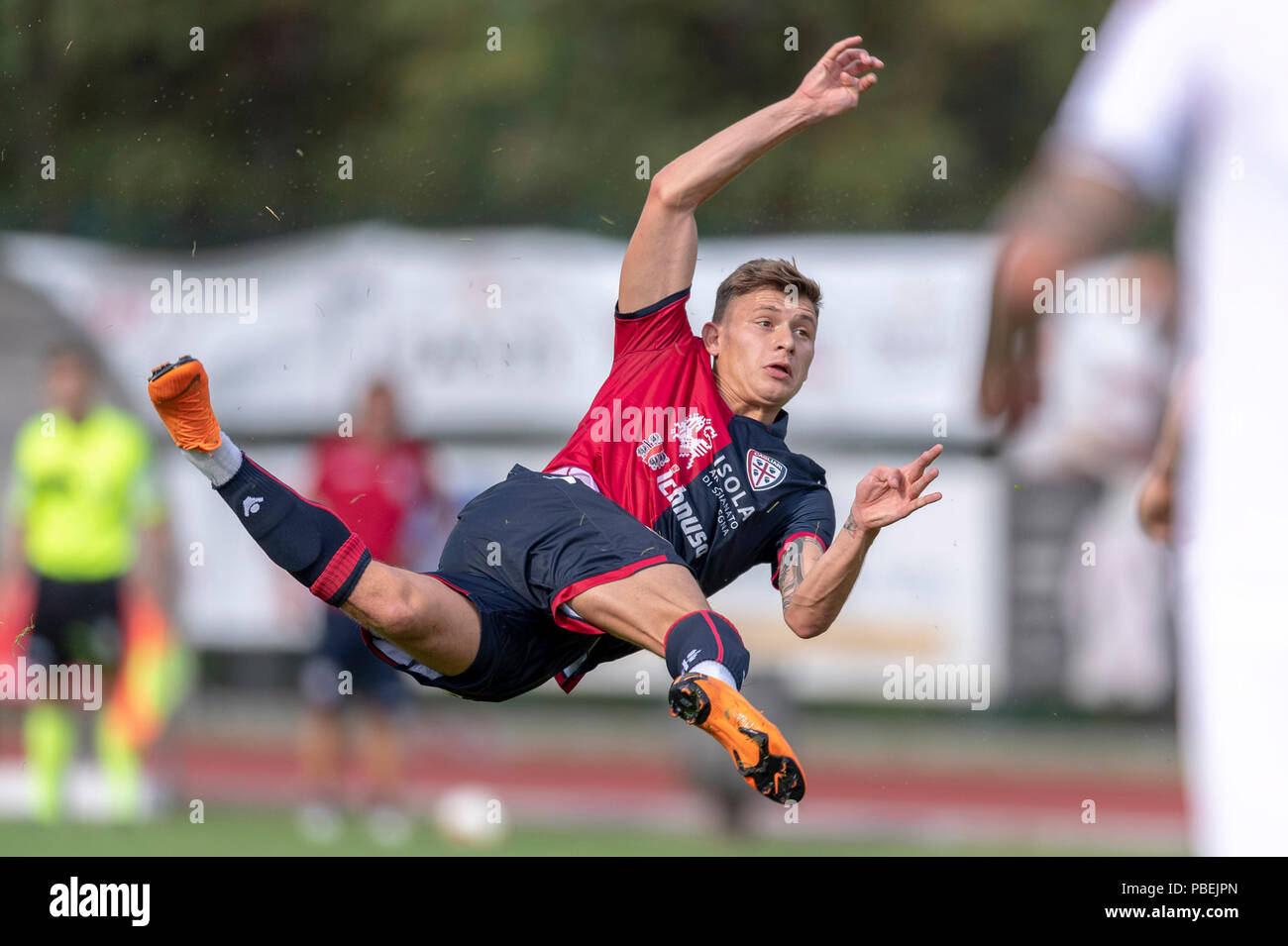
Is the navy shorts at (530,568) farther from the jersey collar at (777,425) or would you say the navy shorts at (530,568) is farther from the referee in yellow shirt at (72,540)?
the referee in yellow shirt at (72,540)

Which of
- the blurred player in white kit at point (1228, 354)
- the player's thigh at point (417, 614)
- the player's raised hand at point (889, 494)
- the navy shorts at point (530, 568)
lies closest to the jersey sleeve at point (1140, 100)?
the blurred player in white kit at point (1228, 354)

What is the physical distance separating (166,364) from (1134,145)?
251 cm

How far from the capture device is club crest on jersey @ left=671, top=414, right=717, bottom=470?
467 centimetres

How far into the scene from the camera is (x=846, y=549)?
438cm

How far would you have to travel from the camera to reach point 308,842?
808 cm

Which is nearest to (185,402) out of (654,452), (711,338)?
(654,452)

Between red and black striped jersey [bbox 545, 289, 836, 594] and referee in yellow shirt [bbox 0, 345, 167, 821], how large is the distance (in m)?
4.55

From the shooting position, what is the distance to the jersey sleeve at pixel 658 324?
4.82 meters

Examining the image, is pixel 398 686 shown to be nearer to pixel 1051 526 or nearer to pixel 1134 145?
pixel 1051 526

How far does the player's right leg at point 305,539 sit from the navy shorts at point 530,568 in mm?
186

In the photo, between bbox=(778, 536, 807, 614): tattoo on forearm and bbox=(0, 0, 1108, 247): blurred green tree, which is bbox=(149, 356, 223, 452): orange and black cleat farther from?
bbox=(0, 0, 1108, 247): blurred green tree

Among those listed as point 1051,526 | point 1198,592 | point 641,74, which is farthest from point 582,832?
point 641,74

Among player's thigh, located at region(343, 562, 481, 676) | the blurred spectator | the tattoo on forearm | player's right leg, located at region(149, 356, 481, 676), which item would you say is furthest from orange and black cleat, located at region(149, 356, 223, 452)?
the blurred spectator

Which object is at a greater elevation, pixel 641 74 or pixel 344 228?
pixel 641 74
